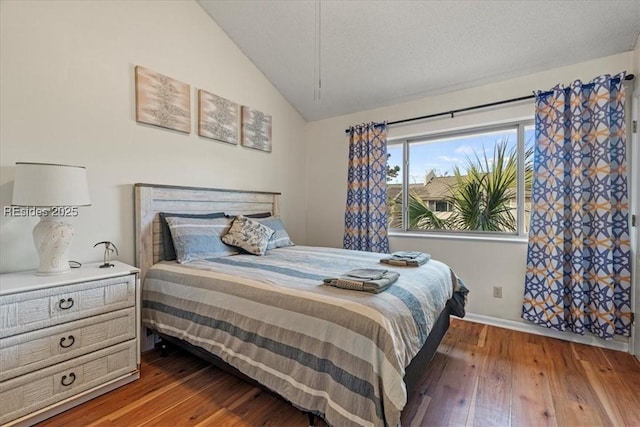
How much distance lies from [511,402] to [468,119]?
8.32 ft

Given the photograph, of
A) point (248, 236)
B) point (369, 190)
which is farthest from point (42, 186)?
point (369, 190)

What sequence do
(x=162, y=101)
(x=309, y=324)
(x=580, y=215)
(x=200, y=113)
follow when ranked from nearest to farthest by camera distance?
1. (x=309, y=324)
2. (x=580, y=215)
3. (x=162, y=101)
4. (x=200, y=113)

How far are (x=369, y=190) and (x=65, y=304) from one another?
290cm

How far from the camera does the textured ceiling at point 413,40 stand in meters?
2.33

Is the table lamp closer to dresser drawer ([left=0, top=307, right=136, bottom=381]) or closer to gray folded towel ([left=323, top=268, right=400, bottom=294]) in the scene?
dresser drawer ([left=0, top=307, right=136, bottom=381])

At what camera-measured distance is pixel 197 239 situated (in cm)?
248

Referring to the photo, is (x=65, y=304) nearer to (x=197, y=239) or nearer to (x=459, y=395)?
(x=197, y=239)

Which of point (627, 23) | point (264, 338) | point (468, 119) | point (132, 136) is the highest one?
point (627, 23)

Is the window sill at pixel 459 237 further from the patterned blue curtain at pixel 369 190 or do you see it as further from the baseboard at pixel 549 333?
the baseboard at pixel 549 333

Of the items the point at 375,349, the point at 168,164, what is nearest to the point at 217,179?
the point at 168,164

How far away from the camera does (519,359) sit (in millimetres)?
2268

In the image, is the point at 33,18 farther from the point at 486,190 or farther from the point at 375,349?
the point at 486,190

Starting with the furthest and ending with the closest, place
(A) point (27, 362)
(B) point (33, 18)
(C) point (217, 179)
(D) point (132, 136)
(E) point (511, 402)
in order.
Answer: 1. (C) point (217, 179)
2. (D) point (132, 136)
3. (B) point (33, 18)
4. (E) point (511, 402)
5. (A) point (27, 362)

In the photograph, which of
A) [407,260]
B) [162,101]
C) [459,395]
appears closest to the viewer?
[459,395]
